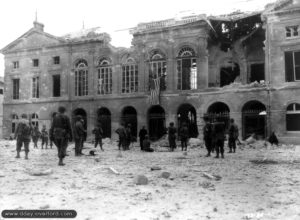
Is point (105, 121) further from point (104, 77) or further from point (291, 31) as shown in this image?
point (291, 31)

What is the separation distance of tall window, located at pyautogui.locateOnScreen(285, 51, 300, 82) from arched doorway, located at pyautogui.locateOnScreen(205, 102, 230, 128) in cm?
480

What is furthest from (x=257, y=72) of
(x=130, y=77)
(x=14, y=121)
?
(x=14, y=121)

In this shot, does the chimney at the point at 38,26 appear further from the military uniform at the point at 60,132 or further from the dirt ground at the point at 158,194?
the dirt ground at the point at 158,194

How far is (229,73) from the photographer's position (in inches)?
1097

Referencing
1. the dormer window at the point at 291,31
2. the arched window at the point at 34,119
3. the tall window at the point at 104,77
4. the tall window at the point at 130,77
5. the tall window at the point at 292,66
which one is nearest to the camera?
the tall window at the point at 292,66

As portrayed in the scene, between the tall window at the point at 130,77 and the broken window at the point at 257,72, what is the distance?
9.18 meters

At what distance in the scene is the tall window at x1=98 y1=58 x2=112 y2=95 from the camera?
96.2ft

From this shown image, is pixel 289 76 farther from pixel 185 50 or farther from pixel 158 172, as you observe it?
pixel 158 172

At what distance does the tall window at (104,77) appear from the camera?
96.2 feet

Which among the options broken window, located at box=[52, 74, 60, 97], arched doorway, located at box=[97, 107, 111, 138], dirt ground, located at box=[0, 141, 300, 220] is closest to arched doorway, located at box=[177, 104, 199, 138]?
arched doorway, located at box=[97, 107, 111, 138]

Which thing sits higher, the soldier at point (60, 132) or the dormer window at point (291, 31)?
the dormer window at point (291, 31)

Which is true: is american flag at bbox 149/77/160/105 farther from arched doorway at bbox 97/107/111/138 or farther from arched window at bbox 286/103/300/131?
arched window at bbox 286/103/300/131

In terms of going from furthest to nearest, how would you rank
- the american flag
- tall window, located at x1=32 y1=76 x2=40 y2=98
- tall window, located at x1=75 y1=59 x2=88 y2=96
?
tall window, located at x1=32 y1=76 x2=40 y2=98 → tall window, located at x1=75 y1=59 x2=88 y2=96 → the american flag

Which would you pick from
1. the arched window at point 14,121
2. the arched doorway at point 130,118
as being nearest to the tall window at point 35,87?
the arched window at point 14,121
